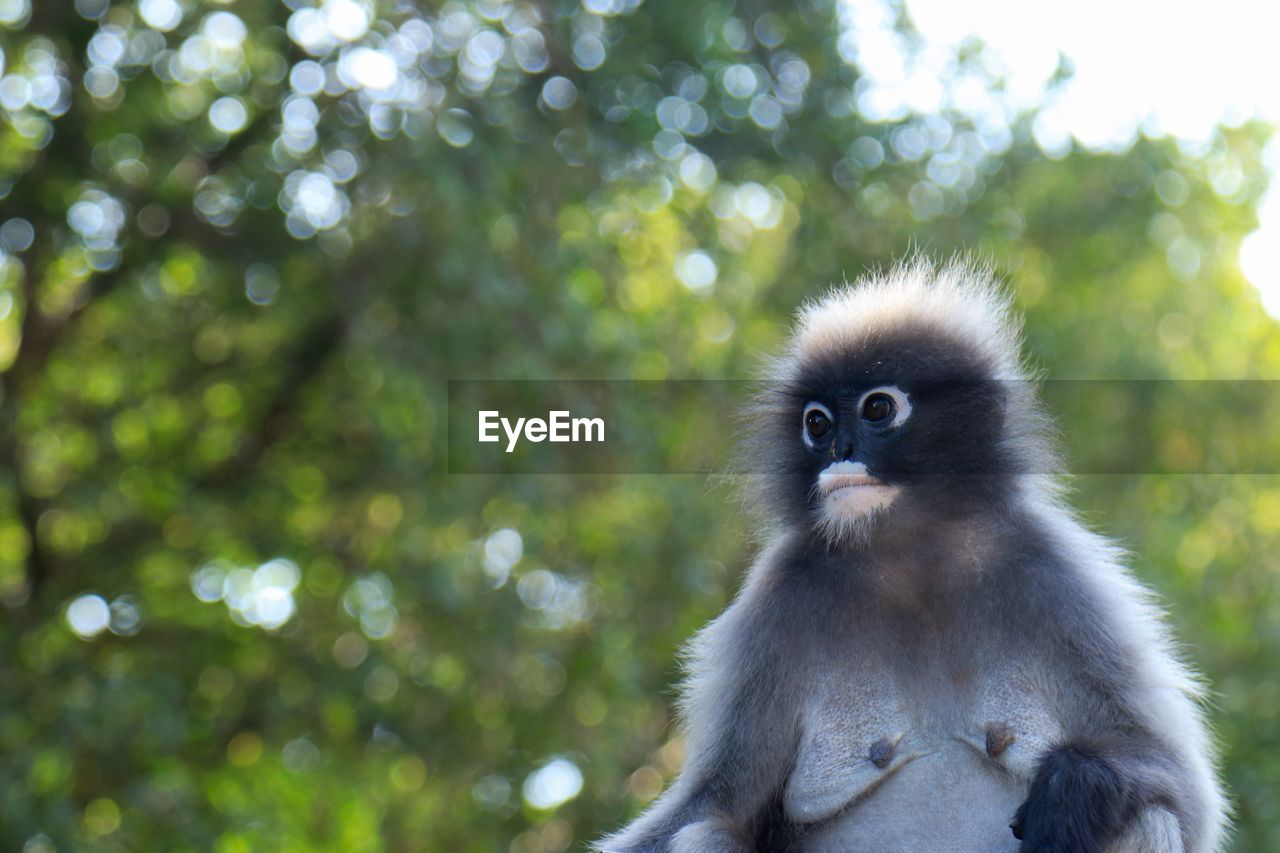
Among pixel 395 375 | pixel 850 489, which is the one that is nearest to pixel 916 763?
pixel 850 489

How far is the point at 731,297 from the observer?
9.34 meters

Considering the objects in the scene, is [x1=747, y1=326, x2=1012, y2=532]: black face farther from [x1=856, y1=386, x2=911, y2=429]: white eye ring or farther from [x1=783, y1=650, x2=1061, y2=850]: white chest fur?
[x1=783, y1=650, x2=1061, y2=850]: white chest fur

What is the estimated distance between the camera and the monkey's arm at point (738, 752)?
3.40 m

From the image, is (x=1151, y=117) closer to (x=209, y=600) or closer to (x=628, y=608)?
(x=628, y=608)

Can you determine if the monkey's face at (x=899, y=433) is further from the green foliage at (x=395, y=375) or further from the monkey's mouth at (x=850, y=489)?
the green foliage at (x=395, y=375)

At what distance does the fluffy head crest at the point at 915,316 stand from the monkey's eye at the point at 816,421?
0.13m

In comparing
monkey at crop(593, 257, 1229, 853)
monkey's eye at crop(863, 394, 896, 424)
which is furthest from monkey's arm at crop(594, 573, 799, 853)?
monkey's eye at crop(863, 394, 896, 424)

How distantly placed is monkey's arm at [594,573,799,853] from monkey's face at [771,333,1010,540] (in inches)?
12.6

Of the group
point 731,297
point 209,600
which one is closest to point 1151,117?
point 731,297

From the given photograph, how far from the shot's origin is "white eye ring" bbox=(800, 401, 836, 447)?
11.5 ft

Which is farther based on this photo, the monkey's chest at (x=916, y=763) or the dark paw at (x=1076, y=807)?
the monkey's chest at (x=916, y=763)

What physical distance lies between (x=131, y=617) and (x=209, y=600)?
564 millimetres

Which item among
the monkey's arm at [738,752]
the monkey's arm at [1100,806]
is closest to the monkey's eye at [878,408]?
the monkey's arm at [738,752]

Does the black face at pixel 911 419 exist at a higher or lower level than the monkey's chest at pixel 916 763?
higher
